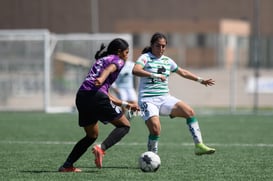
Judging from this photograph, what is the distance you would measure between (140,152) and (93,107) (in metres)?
3.55

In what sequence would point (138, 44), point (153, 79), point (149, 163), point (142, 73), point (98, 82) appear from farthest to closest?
point (138, 44) < point (153, 79) < point (142, 73) < point (149, 163) < point (98, 82)

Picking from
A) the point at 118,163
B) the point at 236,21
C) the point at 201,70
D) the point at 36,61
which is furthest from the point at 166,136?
the point at 236,21

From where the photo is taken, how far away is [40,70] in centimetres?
2975

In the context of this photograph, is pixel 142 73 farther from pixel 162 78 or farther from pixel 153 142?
pixel 153 142

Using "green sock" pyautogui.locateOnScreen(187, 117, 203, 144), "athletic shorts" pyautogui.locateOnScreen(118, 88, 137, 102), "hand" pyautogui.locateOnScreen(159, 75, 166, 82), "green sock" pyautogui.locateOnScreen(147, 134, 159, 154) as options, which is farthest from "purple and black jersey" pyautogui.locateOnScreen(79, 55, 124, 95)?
"athletic shorts" pyautogui.locateOnScreen(118, 88, 137, 102)

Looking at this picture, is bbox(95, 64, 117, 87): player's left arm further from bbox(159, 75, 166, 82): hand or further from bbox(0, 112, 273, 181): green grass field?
bbox(0, 112, 273, 181): green grass field

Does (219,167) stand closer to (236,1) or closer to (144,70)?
(144,70)

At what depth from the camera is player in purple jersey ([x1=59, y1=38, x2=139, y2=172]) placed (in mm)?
11023

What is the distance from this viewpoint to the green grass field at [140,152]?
1079cm

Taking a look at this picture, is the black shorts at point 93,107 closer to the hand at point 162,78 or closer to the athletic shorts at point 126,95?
the hand at point 162,78

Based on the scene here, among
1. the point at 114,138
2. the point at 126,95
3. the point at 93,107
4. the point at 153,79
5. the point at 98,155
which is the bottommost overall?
the point at 126,95

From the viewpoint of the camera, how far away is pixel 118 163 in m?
12.4

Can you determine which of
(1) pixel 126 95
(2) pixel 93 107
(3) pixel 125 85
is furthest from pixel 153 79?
(3) pixel 125 85

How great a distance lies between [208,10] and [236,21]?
2344mm
